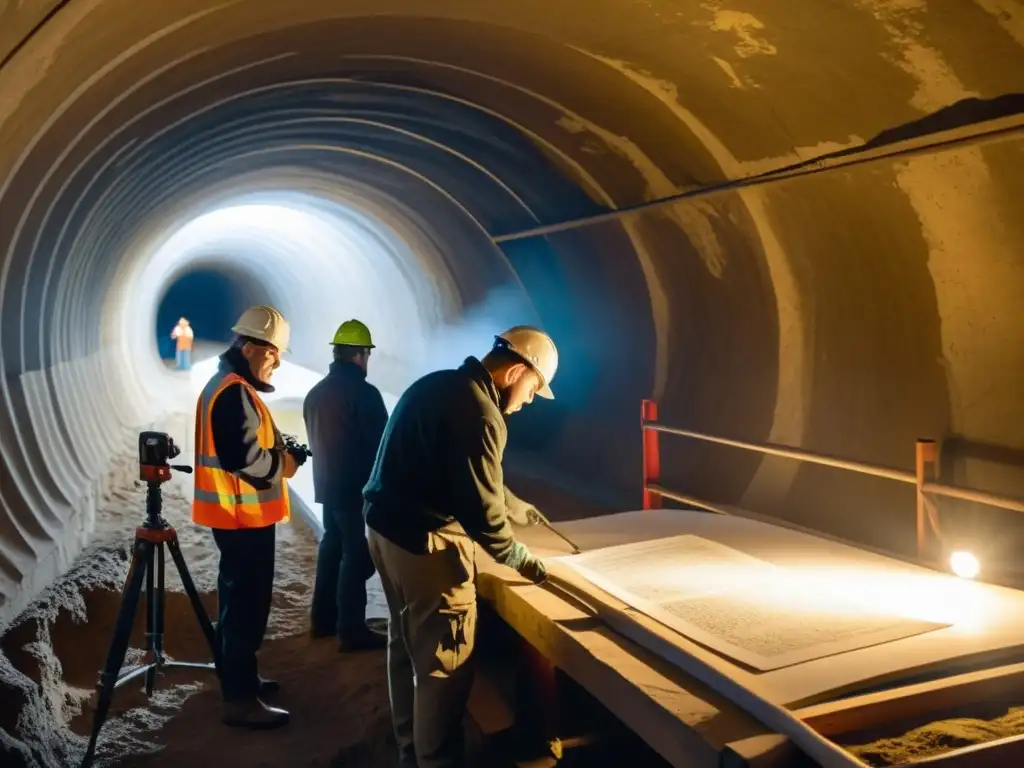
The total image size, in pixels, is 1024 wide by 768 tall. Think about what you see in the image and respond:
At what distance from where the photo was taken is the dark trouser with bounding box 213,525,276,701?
4663mm

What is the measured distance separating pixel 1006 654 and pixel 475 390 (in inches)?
76.0

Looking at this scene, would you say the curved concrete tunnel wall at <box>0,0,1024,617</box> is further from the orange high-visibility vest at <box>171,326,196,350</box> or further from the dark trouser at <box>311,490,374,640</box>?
the orange high-visibility vest at <box>171,326,196,350</box>

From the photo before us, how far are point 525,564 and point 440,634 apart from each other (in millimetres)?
Answer: 465

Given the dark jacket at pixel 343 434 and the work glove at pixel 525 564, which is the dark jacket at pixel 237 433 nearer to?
the dark jacket at pixel 343 434

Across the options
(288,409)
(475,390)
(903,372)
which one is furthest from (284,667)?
(288,409)

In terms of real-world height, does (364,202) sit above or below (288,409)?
above

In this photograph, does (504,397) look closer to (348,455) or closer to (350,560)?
(348,455)

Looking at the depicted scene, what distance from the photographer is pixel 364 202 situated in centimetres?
1205

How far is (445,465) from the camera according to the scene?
12.3ft

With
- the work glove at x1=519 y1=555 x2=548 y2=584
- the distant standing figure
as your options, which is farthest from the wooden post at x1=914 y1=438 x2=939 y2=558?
the distant standing figure

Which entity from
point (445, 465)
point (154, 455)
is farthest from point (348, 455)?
point (445, 465)

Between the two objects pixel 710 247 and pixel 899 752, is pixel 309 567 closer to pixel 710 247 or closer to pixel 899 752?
pixel 710 247

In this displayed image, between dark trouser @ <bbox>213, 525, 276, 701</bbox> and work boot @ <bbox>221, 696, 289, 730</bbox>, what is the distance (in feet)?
0.14

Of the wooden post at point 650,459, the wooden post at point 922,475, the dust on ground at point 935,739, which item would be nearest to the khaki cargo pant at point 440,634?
the dust on ground at point 935,739
